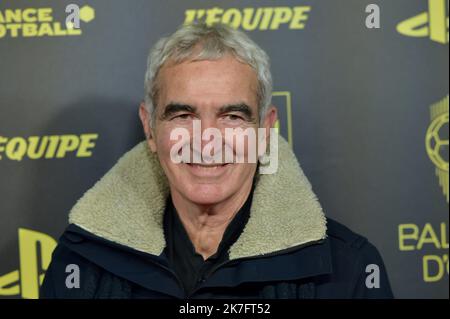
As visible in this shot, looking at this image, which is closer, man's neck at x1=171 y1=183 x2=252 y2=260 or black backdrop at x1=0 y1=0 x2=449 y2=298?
man's neck at x1=171 y1=183 x2=252 y2=260

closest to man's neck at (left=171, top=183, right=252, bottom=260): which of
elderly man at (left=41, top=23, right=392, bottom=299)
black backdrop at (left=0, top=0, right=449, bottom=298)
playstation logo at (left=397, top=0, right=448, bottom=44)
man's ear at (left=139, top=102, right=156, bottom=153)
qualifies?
elderly man at (left=41, top=23, right=392, bottom=299)

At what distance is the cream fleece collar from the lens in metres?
1.37

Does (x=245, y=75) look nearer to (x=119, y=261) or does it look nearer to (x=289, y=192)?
(x=289, y=192)

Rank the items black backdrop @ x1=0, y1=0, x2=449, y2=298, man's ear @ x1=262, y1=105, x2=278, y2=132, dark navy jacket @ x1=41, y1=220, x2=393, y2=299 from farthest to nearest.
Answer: black backdrop @ x1=0, y1=0, x2=449, y2=298, man's ear @ x1=262, y1=105, x2=278, y2=132, dark navy jacket @ x1=41, y1=220, x2=393, y2=299

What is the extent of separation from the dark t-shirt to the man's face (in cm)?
7

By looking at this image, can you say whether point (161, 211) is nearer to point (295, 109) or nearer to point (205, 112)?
point (205, 112)

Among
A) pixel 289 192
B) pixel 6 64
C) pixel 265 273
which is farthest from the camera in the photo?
pixel 6 64

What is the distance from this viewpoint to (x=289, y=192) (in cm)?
143

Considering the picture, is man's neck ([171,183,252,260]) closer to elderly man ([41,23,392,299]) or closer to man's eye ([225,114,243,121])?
elderly man ([41,23,392,299])

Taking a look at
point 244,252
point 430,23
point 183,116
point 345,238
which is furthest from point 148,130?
point 430,23

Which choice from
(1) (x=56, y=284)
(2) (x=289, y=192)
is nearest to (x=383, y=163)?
(2) (x=289, y=192)

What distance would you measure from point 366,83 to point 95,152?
72 cm

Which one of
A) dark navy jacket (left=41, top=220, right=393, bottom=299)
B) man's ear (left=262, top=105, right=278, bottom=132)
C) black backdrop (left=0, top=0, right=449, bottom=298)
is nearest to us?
dark navy jacket (left=41, top=220, right=393, bottom=299)

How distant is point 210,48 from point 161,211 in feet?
1.26
